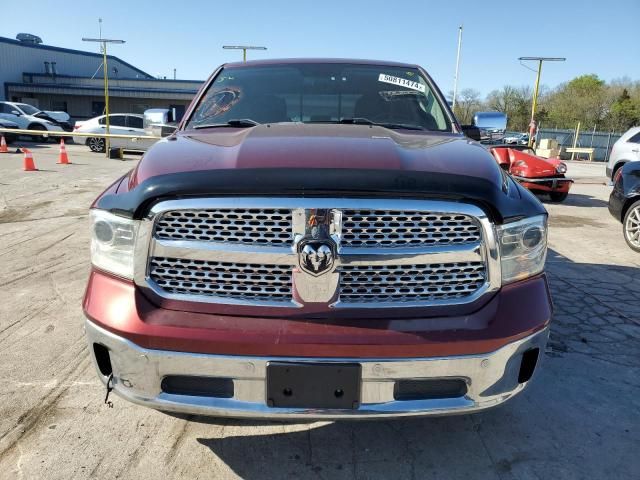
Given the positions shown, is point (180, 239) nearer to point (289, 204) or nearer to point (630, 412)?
point (289, 204)

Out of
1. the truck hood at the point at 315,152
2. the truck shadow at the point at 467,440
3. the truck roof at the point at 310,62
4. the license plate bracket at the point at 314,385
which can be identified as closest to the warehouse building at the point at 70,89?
the truck roof at the point at 310,62

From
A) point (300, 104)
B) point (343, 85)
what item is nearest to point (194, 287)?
point (300, 104)

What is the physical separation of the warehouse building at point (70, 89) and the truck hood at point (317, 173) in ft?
124

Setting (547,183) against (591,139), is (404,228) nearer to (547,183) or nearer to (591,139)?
(547,183)

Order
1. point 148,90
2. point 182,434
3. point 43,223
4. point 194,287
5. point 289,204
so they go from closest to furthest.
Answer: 1. point 289,204
2. point 194,287
3. point 182,434
4. point 43,223
5. point 148,90

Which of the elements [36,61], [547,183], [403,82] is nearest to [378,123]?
[403,82]

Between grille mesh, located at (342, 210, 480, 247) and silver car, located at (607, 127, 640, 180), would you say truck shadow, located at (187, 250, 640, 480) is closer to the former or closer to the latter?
grille mesh, located at (342, 210, 480, 247)

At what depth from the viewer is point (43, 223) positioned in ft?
21.7

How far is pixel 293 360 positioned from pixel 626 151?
10.7 meters

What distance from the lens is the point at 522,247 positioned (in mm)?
1891

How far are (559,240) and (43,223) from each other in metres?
7.07

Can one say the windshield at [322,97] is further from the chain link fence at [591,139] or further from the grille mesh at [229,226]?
the chain link fence at [591,139]

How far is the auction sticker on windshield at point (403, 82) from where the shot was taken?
11.2ft

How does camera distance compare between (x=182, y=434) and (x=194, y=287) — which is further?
(x=182, y=434)
